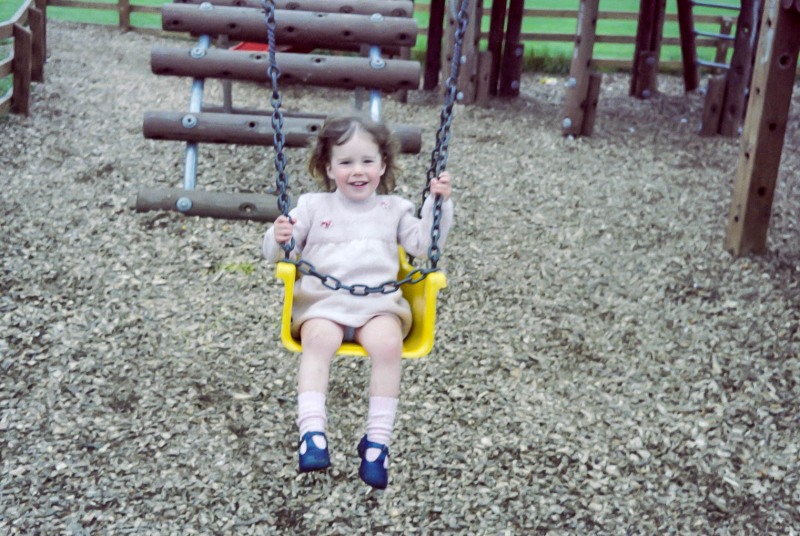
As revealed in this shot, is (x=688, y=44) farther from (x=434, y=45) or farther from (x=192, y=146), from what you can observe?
(x=192, y=146)

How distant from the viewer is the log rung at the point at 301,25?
573cm

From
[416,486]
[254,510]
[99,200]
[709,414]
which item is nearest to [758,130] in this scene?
[709,414]

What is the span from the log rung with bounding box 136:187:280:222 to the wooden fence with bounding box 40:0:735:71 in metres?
6.33

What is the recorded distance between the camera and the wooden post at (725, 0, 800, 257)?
5.15 m

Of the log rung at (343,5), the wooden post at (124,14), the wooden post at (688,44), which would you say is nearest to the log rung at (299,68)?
the log rung at (343,5)

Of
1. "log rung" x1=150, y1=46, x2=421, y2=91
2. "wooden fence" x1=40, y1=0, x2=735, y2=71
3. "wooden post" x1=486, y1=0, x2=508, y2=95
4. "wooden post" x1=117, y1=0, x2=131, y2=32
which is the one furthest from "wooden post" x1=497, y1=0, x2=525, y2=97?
"wooden post" x1=117, y1=0, x2=131, y2=32

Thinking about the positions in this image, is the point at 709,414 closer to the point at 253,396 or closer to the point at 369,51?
the point at 253,396

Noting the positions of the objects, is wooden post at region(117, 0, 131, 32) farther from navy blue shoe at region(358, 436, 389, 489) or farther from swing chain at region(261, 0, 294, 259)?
navy blue shoe at region(358, 436, 389, 489)

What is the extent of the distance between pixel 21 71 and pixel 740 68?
5648 mm

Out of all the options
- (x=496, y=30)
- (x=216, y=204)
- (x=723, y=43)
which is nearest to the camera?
(x=216, y=204)

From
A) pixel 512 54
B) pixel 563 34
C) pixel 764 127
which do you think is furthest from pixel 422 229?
pixel 563 34

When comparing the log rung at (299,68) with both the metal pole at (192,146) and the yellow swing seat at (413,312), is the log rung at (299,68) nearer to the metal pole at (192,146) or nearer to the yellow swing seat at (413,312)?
the metal pole at (192,146)

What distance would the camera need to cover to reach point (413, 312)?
2973 mm

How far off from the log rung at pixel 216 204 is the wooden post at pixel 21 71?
251 centimetres
